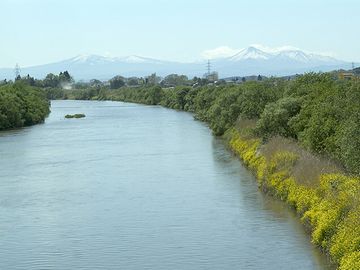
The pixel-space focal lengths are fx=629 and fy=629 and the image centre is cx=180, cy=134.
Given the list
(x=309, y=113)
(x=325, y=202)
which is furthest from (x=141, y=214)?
(x=309, y=113)

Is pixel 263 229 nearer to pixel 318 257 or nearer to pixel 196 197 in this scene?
pixel 318 257

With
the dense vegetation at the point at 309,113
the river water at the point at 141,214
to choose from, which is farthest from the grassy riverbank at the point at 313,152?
the river water at the point at 141,214

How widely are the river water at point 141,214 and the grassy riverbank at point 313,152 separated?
91cm

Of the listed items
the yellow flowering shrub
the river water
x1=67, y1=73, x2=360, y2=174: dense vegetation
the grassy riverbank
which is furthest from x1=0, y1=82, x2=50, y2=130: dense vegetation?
the yellow flowering shrub

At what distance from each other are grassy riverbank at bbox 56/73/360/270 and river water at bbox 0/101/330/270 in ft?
2.99

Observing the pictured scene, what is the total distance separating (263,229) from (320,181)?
2595 mm

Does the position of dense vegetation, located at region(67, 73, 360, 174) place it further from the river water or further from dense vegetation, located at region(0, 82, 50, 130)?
dense vegetation, located at region(0, 82, 50, 130)

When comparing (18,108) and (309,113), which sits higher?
(309,113)

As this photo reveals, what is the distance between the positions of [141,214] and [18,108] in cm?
4937

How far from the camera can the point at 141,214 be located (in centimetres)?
2461

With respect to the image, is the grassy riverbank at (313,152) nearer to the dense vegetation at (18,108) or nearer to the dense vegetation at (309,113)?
the dense vegetation at (309,113)

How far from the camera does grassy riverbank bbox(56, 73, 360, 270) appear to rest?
699 inches

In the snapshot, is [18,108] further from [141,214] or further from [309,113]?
[141,214]

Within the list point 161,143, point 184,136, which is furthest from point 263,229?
point 184,136
